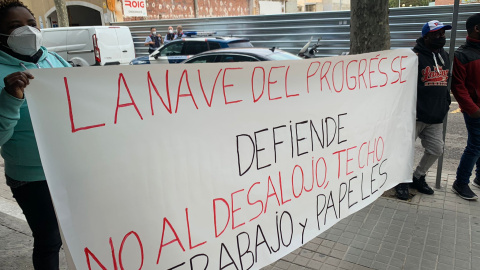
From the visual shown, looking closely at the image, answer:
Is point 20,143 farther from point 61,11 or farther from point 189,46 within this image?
point 61,11

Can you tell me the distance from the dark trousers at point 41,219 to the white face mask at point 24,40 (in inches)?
29.8

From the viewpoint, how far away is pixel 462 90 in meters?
Result: 3.75

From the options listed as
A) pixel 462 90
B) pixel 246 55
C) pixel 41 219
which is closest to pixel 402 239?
pixel 462 90

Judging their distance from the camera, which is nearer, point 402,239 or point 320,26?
point 402,239

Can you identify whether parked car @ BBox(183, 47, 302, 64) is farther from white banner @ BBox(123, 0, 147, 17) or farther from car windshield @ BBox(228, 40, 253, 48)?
white banner @ BBox(123, 0, 147, 17)

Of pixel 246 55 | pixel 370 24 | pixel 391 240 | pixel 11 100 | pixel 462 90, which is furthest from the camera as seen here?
→ pixel 246 55

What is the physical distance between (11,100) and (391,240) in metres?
3.07

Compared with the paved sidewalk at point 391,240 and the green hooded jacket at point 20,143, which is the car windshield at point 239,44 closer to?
the paved sidewalk at point 391,240

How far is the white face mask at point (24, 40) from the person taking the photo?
1.99m

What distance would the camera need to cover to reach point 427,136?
154 inches

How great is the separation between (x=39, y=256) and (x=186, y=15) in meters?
21.8

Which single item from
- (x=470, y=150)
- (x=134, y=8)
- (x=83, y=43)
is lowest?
(x=470, y=150)

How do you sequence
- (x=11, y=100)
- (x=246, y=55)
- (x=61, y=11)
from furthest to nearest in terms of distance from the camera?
(x=61, y=11), (x=246, y=55), (x=11, y=100)

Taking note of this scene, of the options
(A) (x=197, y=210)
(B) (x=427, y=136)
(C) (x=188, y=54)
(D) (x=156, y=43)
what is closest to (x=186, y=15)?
(D) (x=156, y=43)
